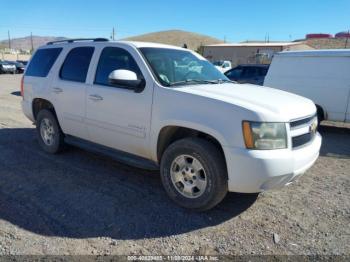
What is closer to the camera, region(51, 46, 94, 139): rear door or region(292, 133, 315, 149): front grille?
region(292, 133, 315, 149): front grille

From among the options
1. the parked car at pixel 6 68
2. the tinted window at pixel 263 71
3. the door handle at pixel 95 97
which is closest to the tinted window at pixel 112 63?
the door handle at pixel 95 97

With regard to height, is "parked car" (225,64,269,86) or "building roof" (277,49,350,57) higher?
"building roof" (277,49,350,57)

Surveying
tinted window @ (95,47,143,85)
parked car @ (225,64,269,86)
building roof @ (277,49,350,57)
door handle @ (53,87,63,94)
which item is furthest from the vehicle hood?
parked car @ (225,64,269,86)

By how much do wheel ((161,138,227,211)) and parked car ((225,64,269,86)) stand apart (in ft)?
29.9

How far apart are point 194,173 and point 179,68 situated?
151cm

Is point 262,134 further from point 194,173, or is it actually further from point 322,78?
point 322,78

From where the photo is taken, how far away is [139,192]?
4273 millimetres

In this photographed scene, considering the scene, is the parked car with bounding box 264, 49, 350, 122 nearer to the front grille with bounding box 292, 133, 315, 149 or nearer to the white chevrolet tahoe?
the white chevrolet tahoe

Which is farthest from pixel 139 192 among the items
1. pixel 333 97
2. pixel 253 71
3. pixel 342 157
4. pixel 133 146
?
pixel 253 71

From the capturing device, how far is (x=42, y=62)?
5785mm

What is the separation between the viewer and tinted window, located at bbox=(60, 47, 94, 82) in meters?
4.88

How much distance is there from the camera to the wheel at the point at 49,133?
5547 millimetres

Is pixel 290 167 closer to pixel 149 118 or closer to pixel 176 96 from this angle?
pixel 176 96

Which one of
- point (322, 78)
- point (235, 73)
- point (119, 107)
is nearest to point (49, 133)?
point (119, 107)
